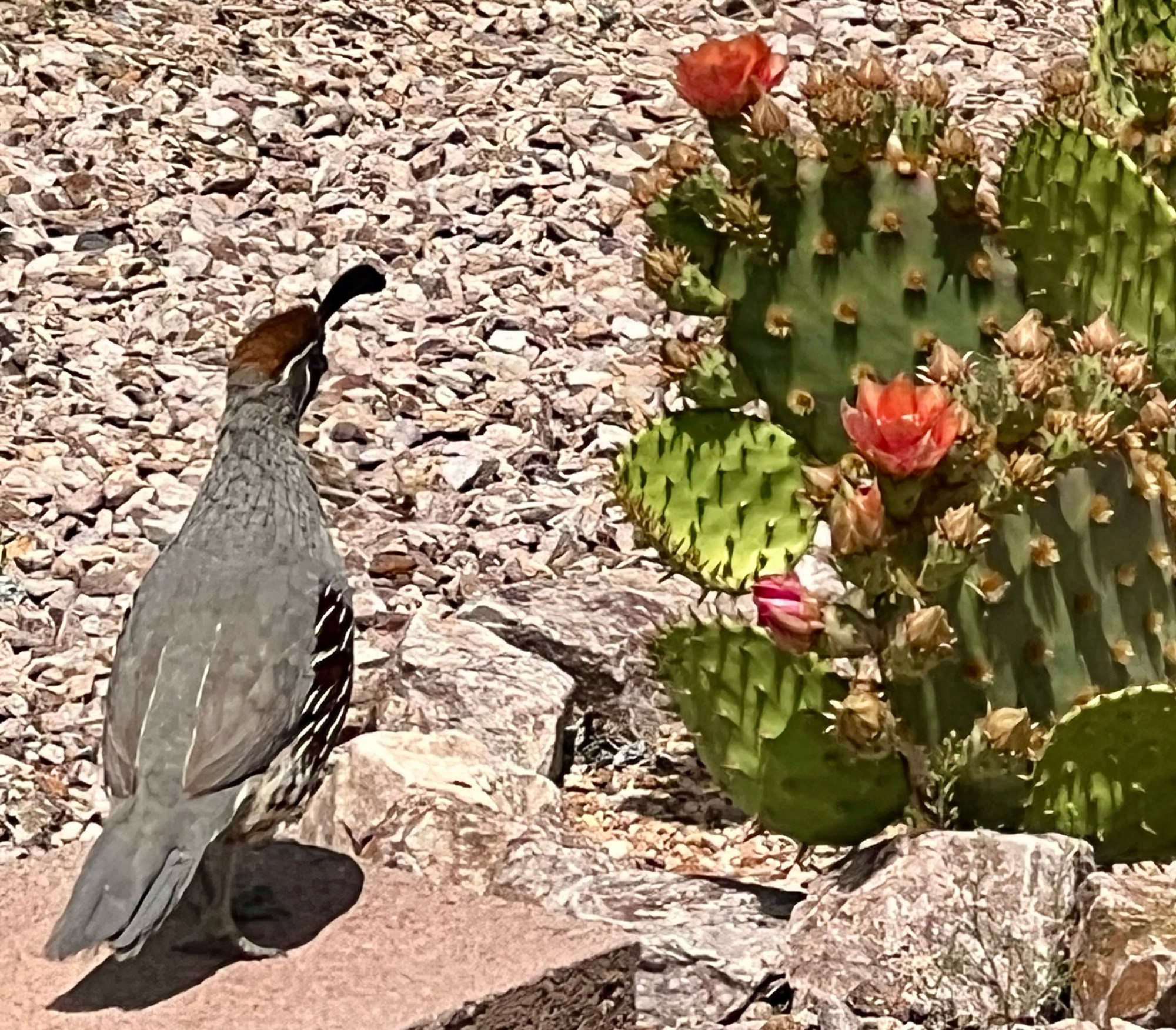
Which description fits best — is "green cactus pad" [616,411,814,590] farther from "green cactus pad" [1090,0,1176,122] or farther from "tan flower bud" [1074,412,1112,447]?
"green cactus pad" [1090,0,1176,122]

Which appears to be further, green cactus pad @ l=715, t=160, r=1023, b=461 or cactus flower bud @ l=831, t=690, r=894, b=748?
green cactus pad @ l=715, t=160, r=1023, b=461

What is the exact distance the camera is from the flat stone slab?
3490mm

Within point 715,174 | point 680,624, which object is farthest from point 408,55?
point 680,624

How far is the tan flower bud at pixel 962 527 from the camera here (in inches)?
146

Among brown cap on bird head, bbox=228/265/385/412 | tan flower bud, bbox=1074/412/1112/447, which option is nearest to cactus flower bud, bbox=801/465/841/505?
tan flower bud, bbox=1074/412/1112/447

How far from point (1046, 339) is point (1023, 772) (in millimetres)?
717

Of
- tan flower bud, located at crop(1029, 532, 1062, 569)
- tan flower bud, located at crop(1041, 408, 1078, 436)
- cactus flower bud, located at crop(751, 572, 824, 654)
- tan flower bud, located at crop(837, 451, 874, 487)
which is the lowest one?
cactus flower bud, located at crop(751, 572, 824, 654)

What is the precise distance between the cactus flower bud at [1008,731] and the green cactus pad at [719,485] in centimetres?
77

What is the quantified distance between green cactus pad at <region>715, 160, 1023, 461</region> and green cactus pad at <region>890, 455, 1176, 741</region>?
45cm

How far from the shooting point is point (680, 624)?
421 cm

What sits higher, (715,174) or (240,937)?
(715,174)

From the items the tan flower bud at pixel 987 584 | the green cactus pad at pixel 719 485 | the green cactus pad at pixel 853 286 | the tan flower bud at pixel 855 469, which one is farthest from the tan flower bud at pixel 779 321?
the tan flower bud at pixel 987 584

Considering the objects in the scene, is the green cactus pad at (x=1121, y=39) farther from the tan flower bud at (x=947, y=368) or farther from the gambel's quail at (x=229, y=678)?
the gambel's quail at (x=229, y=678)

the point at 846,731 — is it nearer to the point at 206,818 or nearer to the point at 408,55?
the point at 206,818
